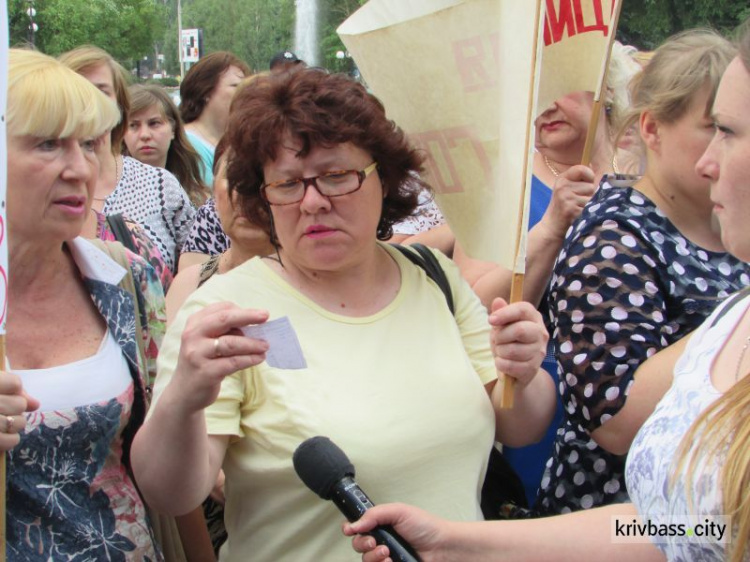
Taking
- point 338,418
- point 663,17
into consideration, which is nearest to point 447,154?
point 338,418

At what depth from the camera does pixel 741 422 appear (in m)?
1.46

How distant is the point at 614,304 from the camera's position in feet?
7.57

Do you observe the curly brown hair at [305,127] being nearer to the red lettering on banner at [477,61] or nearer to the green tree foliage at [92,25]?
the red lettering on banner at [477,61]

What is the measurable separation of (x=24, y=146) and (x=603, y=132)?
2.15 meters

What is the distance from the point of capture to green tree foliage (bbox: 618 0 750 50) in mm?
26719

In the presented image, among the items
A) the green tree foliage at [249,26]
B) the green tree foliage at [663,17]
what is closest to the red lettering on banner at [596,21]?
the green tree foliage at [663,17]

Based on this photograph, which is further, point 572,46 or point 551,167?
point 551,167

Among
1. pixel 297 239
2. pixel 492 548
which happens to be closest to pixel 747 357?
pixel 492 548

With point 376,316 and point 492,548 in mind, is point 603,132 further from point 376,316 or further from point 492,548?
point 492,548

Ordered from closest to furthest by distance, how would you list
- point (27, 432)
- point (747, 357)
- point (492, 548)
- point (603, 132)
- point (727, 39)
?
point (747, 357), point (492, 548), point (27, 432), point (727, 39), point (603, 132)

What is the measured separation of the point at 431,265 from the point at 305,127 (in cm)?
56

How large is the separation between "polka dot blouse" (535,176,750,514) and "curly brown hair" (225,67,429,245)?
54 cm

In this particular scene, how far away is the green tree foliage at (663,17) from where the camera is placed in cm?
2672

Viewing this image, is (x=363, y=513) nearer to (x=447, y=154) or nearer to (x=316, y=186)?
(x=316, y=186)
